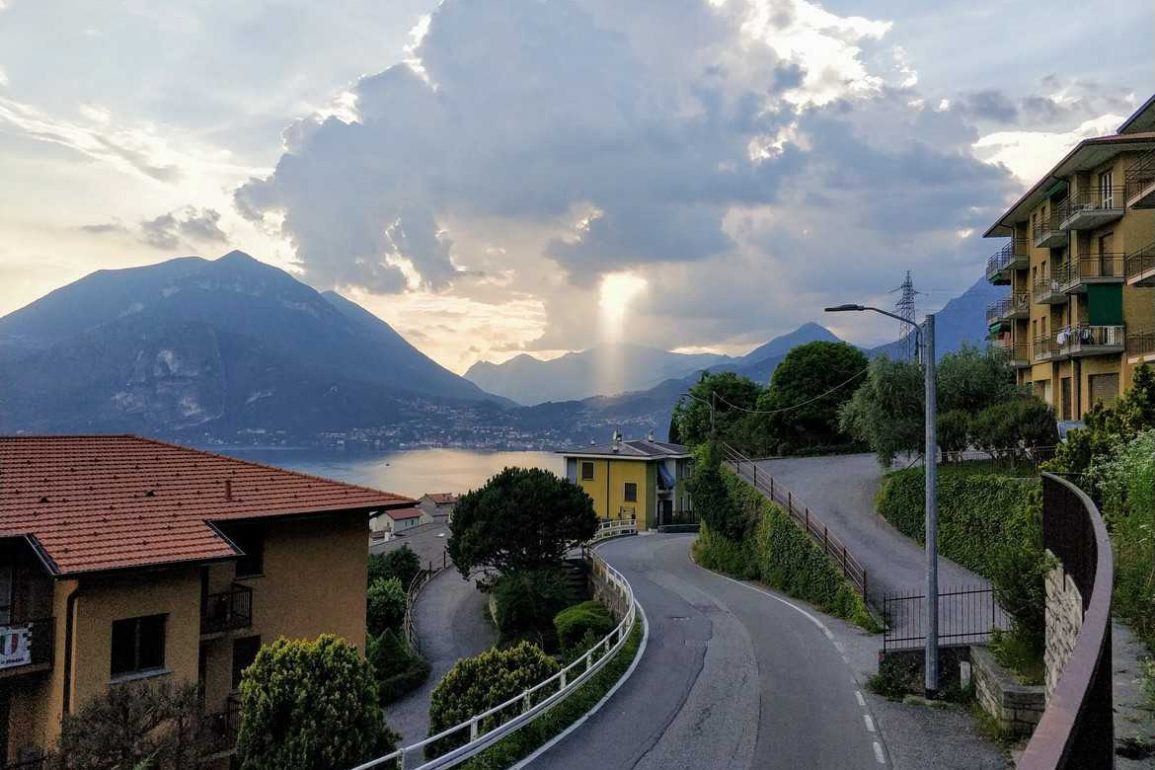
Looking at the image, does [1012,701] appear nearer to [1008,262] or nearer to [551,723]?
[551,723]

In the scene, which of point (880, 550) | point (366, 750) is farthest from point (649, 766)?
point (880, 550)

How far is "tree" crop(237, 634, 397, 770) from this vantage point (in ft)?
43.7

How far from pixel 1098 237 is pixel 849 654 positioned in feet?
93.8

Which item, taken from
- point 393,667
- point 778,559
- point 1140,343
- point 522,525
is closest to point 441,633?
point 393,667

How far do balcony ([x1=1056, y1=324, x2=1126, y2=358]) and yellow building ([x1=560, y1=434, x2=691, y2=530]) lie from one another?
106 ft

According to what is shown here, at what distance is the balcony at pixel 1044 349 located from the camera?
39.0m

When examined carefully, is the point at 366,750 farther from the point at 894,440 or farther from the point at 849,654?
the point at 894,440

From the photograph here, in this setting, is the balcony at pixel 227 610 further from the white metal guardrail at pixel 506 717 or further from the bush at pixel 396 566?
the bush at pixel 396 566

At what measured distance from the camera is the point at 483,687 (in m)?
15.0

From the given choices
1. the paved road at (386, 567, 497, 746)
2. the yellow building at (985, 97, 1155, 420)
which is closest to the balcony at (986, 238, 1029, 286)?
the yellow building at (985, 97, 1155, 420)

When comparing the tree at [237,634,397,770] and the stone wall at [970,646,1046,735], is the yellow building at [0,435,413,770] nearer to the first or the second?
the tree at [237,634,397,770]

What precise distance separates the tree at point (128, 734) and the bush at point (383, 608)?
2435cm

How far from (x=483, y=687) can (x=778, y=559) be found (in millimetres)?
18962

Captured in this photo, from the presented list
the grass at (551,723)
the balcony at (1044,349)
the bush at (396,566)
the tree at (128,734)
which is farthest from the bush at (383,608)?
the balcony at (1044,349)
